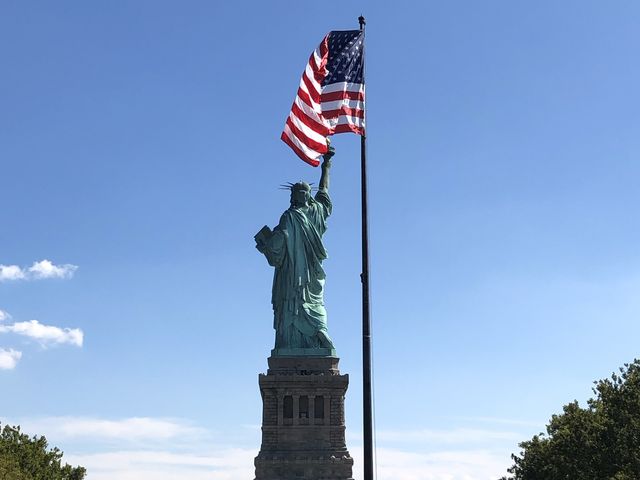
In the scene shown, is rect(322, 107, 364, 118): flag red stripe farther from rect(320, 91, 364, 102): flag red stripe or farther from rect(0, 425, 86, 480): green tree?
rect(0, 425, 86, 480): green tree

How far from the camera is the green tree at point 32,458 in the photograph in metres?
54.2

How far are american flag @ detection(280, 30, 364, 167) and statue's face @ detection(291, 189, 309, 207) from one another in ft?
84.6

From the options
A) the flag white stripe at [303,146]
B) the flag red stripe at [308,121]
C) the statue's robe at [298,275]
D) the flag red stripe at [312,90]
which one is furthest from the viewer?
the statue's robe at [298,275]

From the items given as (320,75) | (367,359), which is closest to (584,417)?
(320,75)

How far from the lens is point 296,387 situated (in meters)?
47.2

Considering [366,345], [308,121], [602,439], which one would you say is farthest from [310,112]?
[602,439]

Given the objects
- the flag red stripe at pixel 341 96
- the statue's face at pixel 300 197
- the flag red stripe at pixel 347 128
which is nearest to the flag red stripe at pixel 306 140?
the flag red stripe at pixel 341 96

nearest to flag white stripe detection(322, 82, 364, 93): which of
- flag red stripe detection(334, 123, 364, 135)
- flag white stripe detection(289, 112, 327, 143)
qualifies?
flag red stripe detection(334, 123, 364, 135)

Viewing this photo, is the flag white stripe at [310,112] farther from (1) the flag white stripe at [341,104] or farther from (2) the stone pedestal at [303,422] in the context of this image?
(2) the stone pedestal at [303,422]

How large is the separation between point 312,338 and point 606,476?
17.1m

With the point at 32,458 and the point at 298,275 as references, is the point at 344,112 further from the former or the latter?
the point at 32,458

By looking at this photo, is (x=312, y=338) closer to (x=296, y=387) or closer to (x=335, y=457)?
(x=296, y=387)

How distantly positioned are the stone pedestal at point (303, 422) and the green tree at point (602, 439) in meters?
11.1

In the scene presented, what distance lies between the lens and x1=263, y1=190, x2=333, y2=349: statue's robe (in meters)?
49.4
